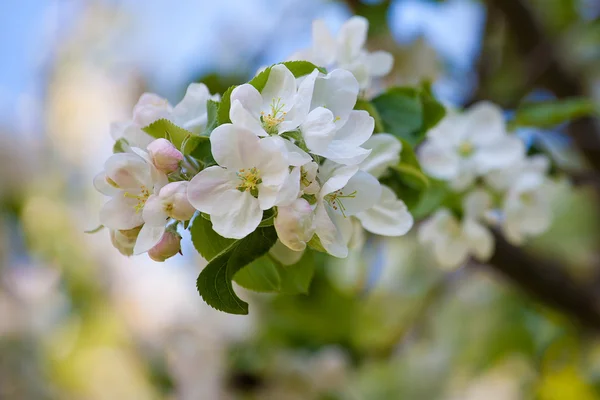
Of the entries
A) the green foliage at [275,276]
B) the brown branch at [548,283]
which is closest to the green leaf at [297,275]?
the green foliage at [275,276]

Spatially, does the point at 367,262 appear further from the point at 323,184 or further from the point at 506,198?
the point at 323,184

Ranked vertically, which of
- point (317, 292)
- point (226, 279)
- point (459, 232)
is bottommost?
point (317, 292)

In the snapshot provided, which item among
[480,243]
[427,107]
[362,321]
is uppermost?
[427,107]

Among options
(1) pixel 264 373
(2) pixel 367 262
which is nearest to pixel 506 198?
(1) pixel 264 373

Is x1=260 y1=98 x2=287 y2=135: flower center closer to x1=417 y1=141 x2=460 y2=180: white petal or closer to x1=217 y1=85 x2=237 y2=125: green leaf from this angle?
x1=217 y1=85 x2=237 y2=125: green leaf

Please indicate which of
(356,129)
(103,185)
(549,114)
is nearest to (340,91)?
(356,129)

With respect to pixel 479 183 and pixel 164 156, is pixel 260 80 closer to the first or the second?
pixel 164 156

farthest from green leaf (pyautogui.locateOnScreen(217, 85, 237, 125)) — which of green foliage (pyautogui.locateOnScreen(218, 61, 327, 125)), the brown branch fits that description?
the brown branch
